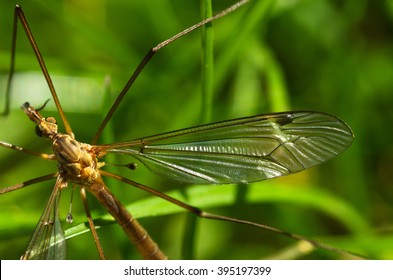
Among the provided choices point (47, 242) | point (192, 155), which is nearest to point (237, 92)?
point (192, 155)

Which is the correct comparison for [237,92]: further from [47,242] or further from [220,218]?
[47,242]

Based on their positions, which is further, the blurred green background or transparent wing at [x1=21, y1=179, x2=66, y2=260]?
the blurred green background

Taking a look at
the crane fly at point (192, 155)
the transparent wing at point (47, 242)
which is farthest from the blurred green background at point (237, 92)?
the transparent wing at point (47, 242)

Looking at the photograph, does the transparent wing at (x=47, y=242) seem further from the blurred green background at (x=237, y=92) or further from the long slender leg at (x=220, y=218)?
the blurred green background at (x=237, y=92)

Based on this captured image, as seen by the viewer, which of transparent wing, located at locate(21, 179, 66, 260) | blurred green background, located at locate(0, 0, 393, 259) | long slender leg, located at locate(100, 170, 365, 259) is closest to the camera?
transparent wing, located at locate(21, 179, 66, 260)

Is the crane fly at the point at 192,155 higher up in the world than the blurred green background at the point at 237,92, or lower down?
lower down

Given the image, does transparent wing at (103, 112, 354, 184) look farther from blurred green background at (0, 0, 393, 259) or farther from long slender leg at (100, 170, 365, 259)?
blurred green background at (0, 0, 393, 259)

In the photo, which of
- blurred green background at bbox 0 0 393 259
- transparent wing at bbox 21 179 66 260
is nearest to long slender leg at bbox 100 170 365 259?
blurred green background at bbox 0 0 393 259
